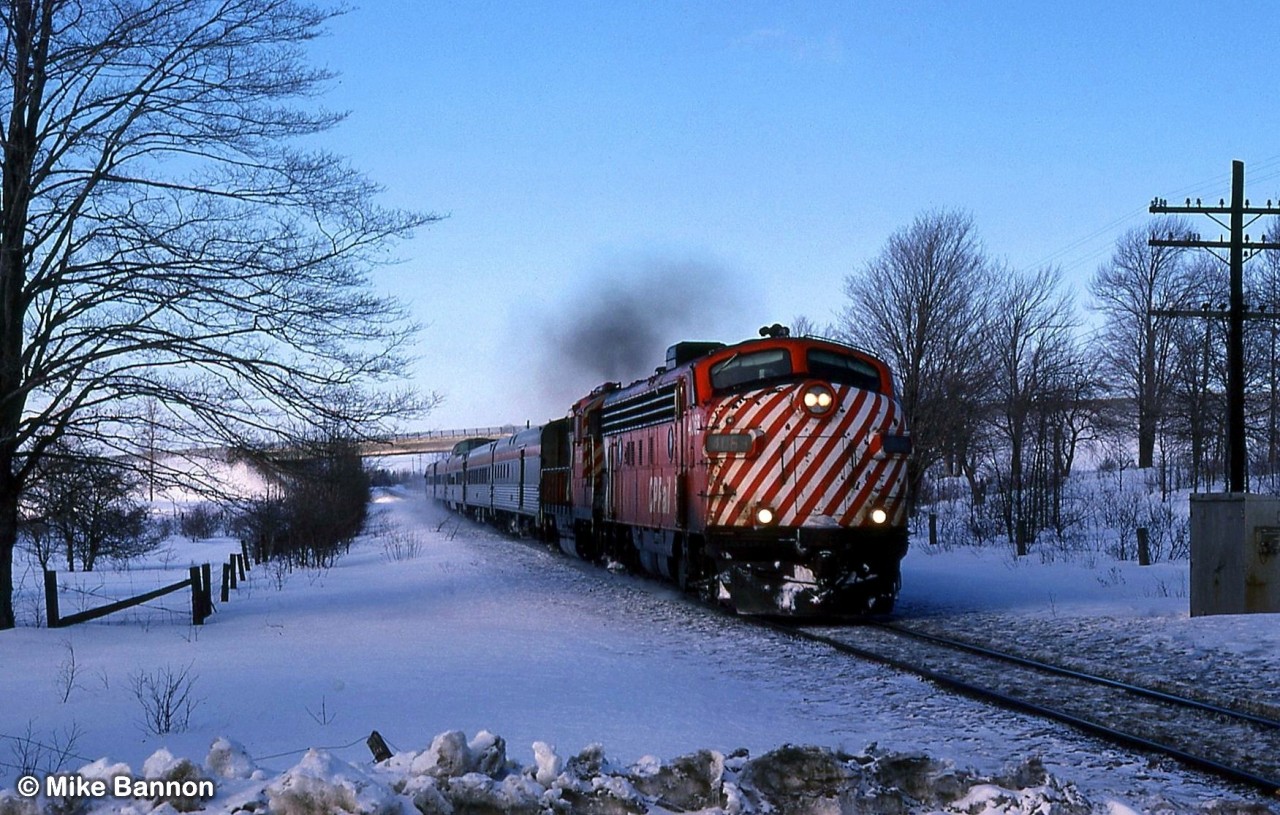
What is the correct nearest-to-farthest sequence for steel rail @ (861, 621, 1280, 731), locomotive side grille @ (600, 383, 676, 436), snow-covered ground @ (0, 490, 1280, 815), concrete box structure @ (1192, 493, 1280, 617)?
snow-covered ground @ (0, 490, 1280, 815), steel rail @ (861, 621, 1280, 731), concrete box structure @ (1192, 493, 1280, 617), locomotive side grille @ (600, 383, 676, 436)

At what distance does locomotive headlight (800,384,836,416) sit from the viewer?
13859 mm

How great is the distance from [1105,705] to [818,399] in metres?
6.03

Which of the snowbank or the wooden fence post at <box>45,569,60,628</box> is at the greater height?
the snowbank

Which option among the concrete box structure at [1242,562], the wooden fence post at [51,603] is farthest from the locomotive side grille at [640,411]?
the wooden fence post at [51,603]

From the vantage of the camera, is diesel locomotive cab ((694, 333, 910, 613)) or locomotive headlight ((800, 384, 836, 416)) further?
locomotive headlight ((800, 384, 836, 416))

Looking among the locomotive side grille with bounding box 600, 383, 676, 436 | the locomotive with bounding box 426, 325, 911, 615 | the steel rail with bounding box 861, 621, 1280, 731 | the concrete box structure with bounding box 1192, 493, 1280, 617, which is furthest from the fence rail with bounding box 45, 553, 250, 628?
the concrete box structure with bounding box 1192, 493, 1280, 617

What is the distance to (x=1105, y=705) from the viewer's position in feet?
27.8

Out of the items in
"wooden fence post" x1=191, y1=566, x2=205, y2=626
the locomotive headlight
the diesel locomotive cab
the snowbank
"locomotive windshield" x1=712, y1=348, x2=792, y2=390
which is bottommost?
"wooden fence post" x1=191, y1=566, x2=205, y2=626

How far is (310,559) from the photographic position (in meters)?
30.0

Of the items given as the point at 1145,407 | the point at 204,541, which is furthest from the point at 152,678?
the point at 1145,407

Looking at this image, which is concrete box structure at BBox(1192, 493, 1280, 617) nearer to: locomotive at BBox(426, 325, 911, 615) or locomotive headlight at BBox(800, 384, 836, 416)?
locomotive at BBox(426, 325, 911, 615)

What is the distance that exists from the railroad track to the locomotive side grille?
16.0 feet

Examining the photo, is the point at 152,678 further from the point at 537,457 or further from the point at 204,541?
the point at 204,541

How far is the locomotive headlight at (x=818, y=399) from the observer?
546 inches
